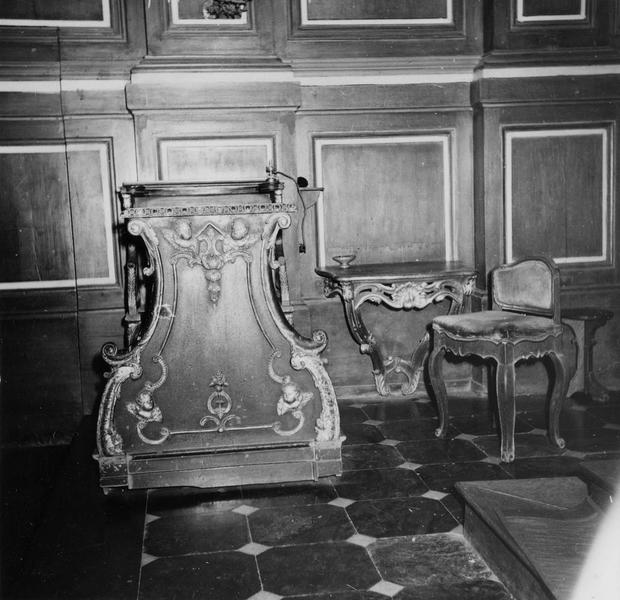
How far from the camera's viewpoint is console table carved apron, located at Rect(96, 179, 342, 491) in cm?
297

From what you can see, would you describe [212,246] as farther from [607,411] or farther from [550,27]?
[550,27]

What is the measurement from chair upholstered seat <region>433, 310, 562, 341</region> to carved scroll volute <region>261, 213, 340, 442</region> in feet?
2.61

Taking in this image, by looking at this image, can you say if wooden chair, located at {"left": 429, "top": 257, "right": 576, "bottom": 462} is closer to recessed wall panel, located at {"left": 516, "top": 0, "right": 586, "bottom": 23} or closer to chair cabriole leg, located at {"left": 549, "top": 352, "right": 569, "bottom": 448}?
chair cabriole leg, located at {"left": 549, "top": 352, "right": 569, "bottom": 448}

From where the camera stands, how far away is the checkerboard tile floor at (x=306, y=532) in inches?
90.0

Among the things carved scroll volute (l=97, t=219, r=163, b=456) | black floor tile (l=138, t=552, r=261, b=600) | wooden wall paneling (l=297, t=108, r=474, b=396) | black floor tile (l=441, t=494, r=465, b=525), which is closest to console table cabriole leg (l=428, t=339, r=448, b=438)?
black floor tile (l=441, t=494, r=465, b=525)

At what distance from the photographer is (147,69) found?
4.24 metres

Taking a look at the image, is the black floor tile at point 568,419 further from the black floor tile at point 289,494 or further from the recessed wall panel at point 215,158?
the recessed wall panel at point 215,158

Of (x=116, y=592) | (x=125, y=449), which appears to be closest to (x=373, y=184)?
(x=125, y=449)

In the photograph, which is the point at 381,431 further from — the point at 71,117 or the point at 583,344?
the point at 71,117

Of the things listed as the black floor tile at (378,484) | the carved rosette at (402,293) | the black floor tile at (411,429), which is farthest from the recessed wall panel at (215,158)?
the black floor tile at (378,484)

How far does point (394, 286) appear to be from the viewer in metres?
4.11

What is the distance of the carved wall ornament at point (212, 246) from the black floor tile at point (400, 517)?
1.03 meters

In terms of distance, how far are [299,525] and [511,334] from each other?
1331 millimetres

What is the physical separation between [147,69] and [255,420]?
7.51ft
